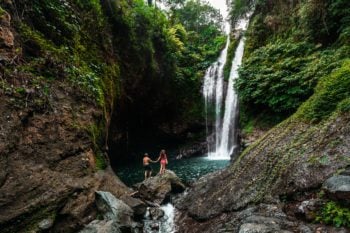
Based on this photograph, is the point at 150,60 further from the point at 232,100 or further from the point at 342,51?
the point at 342,51

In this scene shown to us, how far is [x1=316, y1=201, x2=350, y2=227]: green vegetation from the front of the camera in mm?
3652

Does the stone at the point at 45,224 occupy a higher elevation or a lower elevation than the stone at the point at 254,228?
lower

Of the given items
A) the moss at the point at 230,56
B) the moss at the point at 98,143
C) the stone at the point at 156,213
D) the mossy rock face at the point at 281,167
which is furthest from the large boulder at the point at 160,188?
the moss at the point at 230,56

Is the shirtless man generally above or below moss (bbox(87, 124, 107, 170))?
below

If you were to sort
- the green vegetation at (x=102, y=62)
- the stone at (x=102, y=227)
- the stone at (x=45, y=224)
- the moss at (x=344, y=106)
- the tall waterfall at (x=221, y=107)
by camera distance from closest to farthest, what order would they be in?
the stone at (x=45, y=224), the stone at (x=102, y=227), the moss at (x=344, y=106), the green vegetation at (x=102, y=62), the tall waterfall at (x=221, y=107)

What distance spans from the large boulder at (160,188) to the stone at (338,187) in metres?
5.26

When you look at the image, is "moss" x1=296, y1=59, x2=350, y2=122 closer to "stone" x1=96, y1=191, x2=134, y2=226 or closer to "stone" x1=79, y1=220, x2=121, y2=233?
"stone" x1=96, y1=191, x2=134, y2=226

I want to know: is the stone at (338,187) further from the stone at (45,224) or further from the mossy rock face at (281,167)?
the stone at (45,224)

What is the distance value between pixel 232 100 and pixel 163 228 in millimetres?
12589

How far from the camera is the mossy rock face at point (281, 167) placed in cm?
475

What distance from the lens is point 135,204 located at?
713 cm

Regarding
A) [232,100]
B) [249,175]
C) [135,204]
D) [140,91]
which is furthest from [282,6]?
[135,204]

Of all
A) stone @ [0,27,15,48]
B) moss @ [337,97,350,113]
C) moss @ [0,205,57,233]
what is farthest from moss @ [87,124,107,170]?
moss @ [337,97,350,113]

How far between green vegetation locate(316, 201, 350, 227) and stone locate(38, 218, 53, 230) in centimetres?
476
